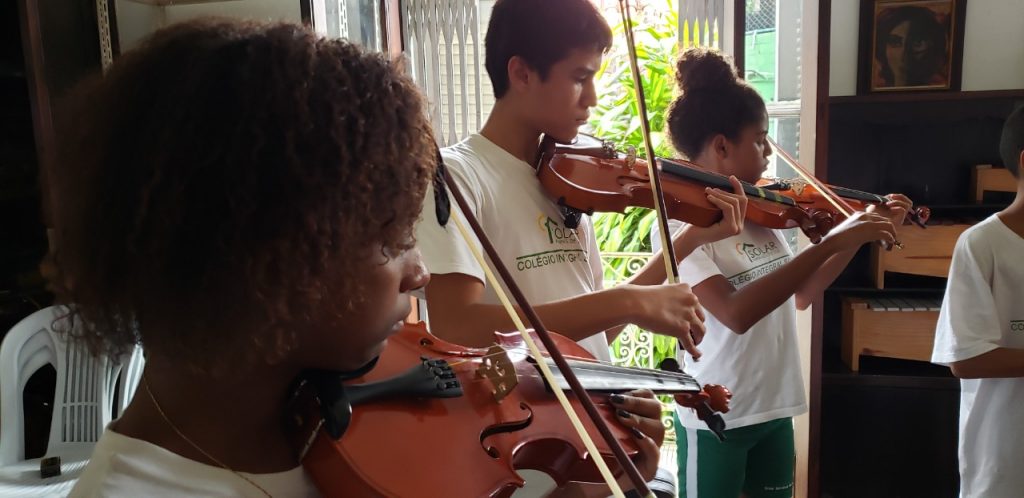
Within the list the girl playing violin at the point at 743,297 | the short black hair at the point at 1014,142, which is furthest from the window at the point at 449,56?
the short black hair at the point at 1014,142

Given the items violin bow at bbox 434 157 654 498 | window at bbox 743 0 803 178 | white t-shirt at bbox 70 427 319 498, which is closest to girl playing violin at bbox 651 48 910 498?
window at bbox 743 0 803 178

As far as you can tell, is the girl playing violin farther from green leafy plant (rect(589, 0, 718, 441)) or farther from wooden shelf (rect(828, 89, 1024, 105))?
green leafy plant (rect(589, 0, 718, 441))

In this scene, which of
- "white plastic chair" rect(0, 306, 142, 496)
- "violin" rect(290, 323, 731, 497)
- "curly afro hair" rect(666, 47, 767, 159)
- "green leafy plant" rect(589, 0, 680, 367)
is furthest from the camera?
"green leafy plant" rect(589, 0, 680, 367)

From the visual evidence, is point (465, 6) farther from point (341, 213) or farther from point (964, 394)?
point (341, 213)

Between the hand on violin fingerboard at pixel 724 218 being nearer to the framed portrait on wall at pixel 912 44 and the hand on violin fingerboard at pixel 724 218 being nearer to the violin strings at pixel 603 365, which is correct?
the violin strings at pixel 603 365

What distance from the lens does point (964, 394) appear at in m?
1.40

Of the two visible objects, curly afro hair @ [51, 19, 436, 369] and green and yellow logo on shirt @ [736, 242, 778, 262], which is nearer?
curly afro hair @ [51, 19, 436, 369]

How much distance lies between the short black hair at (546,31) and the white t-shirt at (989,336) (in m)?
0.89

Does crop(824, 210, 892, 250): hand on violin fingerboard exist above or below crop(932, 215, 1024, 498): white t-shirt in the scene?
above

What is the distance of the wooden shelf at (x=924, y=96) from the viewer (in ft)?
5.73

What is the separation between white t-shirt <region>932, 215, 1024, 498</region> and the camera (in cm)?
129

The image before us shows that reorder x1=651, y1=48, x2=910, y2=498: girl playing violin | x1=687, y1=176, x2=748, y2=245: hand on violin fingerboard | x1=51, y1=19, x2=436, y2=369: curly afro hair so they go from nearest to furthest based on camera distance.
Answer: x1=51, y1=19, x2=436, y2=369: curly afro hair < x1=687, y1=176, x2=748, y2=245: hand on violin fingerboard < x1=651, y1=48, x2=910, y2=498: girl playing violin

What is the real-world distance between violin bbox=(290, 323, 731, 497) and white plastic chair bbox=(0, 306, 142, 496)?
4.45 feet

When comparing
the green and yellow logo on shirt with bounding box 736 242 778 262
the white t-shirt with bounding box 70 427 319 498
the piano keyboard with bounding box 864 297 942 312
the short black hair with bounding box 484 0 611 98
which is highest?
the short black hair with bounding box 484 0 611 98
